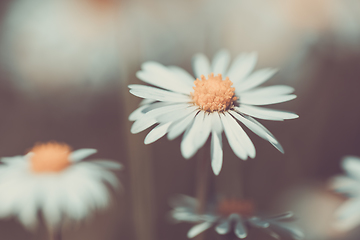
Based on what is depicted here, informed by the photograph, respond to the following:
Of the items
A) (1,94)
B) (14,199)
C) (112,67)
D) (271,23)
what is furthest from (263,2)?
(14,199)

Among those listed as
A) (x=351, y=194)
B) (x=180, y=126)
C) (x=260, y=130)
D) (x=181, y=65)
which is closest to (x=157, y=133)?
(x=180, y=126)

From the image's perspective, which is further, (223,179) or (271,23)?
(271,23)

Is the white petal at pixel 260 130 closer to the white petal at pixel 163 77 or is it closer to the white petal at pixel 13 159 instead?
the white petal at pixel 163 77

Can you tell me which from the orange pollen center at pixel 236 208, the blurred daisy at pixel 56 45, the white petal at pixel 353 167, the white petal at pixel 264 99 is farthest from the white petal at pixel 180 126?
the blurred daisy at pixel 56 45

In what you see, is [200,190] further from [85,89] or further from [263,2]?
[263,2]

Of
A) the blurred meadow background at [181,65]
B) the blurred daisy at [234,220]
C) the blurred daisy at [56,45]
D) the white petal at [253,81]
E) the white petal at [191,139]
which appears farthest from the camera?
the blurred daisy at [56,45]

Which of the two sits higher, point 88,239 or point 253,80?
point 253,80

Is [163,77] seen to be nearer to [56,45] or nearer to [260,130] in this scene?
[260,130]
